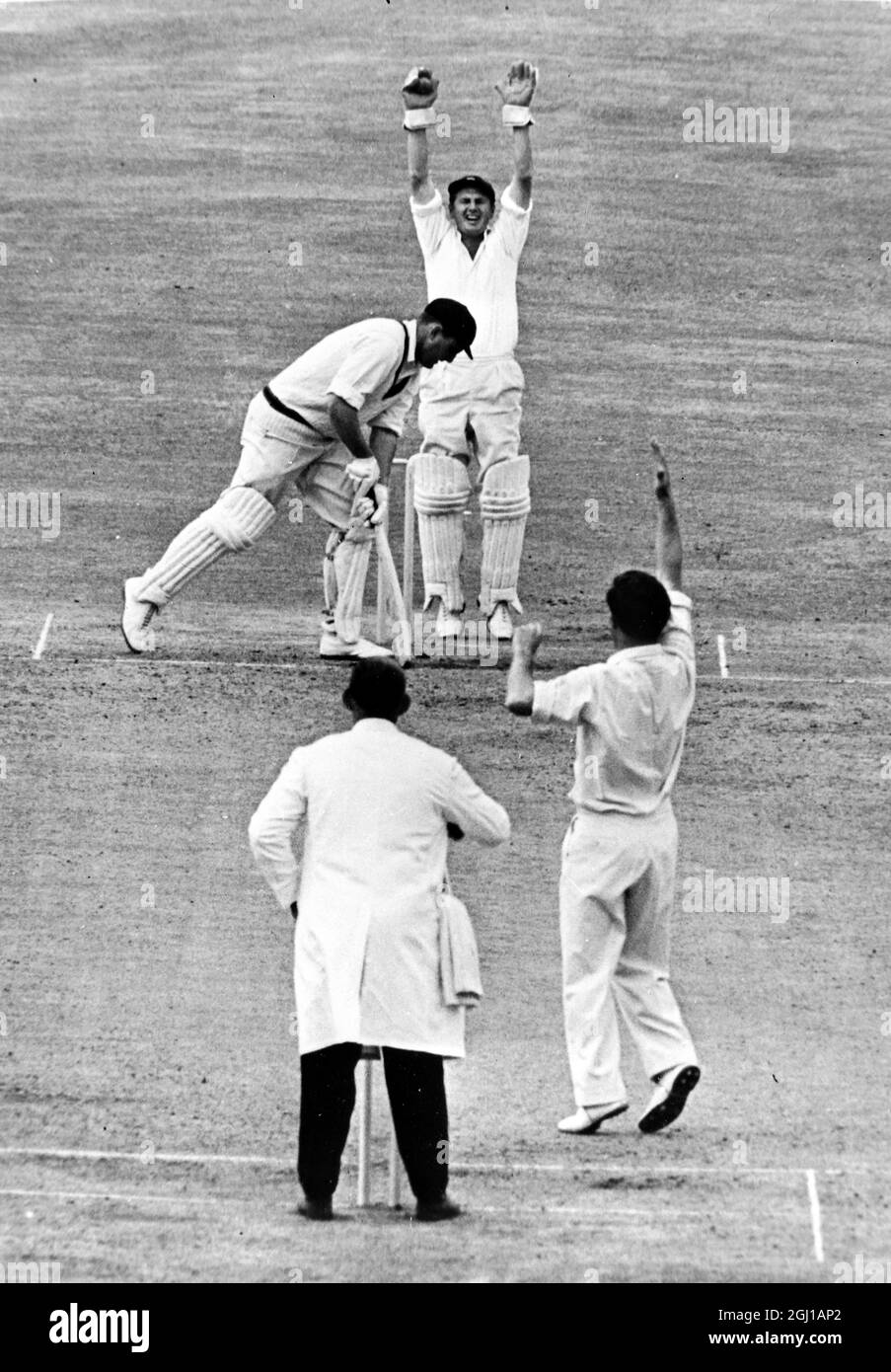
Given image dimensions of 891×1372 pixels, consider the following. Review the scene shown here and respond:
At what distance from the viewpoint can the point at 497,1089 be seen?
8.87m

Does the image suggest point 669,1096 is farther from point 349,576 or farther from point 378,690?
point 349,576

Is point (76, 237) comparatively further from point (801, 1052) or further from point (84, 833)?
point (801, 1052)

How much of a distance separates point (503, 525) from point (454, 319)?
205 centimetres

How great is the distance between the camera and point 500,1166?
810cm

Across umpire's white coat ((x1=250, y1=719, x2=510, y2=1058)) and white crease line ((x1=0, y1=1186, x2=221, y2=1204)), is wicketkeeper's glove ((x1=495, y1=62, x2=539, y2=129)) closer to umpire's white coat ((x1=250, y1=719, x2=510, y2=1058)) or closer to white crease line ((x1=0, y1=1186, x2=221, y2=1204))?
umpire's white coat ((x1=250, y1=719, x2=510, y2=1058))

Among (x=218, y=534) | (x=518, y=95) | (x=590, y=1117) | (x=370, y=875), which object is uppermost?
(x=518, y=95)

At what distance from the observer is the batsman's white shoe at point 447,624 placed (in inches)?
507

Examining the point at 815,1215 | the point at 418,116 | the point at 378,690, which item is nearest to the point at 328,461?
the point at 418,116

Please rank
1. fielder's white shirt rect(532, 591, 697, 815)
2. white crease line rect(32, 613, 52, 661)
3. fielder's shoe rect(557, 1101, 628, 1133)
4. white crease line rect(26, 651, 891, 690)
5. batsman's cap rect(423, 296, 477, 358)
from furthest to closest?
white crease line rect(32, 613, 52, 661)
white crease line rect(26, 651, 891, 690)
batsman's cap rect(423, 296, 477, 358)
fielder's shoe rect(557, 1101, 628, 1133)
fielder's white shirt rect(532, 591, 697, 815)

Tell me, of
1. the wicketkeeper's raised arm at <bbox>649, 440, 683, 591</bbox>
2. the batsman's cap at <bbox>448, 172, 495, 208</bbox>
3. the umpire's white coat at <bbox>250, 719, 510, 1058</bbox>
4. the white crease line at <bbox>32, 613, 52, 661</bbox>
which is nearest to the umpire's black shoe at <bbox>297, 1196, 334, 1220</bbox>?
the umpire's white coat at <bbox>250, 719, 510, 1058</bbox>

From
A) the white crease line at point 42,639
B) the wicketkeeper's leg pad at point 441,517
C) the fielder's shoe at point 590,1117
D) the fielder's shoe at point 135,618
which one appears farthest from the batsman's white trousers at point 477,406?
the fielder's shoe at point 590,1117

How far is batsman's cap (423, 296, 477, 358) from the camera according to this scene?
35.6ft

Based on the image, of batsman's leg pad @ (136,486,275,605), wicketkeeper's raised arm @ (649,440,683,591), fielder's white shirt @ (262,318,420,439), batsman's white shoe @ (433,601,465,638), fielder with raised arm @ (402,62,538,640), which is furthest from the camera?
batsman's white shoe @ (433,601,465,638)

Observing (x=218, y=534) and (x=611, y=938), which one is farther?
(x=218, y=534)
